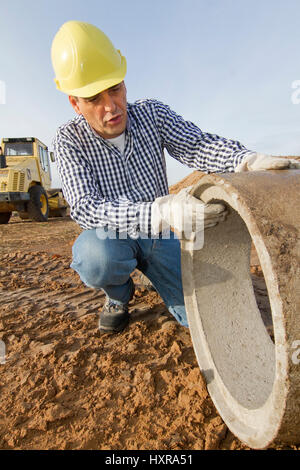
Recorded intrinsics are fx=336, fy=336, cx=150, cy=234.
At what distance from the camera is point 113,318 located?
223 cm

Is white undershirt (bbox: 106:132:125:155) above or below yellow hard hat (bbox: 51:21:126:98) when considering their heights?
below

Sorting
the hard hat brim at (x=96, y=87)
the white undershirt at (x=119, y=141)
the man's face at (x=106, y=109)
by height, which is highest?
the hard hat brim at (x=96, y=87)

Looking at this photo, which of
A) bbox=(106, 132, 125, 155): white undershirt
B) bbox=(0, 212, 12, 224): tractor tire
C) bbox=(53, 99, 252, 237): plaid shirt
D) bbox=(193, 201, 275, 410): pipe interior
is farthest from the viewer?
bbox=(0, 212, 12, 224): tractor tire

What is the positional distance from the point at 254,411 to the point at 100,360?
0.97 m

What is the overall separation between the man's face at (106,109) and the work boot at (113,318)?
114cm

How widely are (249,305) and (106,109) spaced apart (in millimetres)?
1440

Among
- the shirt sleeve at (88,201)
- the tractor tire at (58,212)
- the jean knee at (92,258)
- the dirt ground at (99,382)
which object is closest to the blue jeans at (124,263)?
the jean knee at (92,258)

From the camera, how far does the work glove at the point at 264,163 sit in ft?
4.94

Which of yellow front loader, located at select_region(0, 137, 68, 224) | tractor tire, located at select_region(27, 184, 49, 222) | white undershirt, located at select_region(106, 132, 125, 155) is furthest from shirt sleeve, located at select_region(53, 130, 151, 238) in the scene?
tractor tire, located at select_region(27, 184, 49, 222)

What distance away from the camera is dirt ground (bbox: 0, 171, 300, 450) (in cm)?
142

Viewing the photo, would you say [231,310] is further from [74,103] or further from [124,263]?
[74,103]

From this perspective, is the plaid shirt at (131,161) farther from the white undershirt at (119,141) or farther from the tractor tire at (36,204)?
the tractor tire at (36,204)

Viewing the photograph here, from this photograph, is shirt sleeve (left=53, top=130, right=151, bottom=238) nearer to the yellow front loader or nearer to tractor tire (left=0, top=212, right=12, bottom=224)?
the yellow front loader
